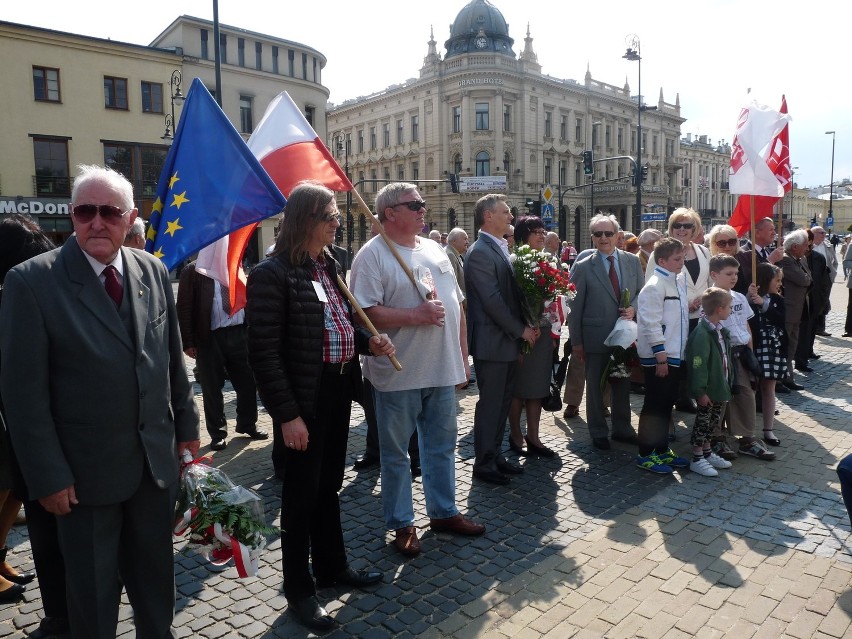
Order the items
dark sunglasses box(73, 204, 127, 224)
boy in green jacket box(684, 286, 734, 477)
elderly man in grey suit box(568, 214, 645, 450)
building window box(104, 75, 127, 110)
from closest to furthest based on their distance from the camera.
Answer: dark sunglasses box(73, 204, 127, 224) → boy in green jacket box(684, 286, 734, 477) → elderly man in grey suit box(568, 214, 645, 450) → building window box(104, 75, 127, 110)

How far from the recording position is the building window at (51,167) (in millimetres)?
31094

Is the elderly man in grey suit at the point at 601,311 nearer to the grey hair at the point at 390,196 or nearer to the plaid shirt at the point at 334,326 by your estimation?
the grey hair at the point at 390,196

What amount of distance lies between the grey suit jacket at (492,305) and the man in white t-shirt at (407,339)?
0.90 metres

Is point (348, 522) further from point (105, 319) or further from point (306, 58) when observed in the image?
point (306, 58)

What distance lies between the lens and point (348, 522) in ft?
15.1

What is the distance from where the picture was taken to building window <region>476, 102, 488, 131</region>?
60.5 m

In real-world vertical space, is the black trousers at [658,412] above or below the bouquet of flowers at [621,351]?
below

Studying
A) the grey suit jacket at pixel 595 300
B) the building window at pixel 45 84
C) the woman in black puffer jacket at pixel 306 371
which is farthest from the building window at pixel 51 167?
the woman in black puffer jacket at pixel 306 371

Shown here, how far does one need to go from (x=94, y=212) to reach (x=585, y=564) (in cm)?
326

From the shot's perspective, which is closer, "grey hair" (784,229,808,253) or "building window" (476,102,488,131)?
"grey hair" (784,229,808,253)

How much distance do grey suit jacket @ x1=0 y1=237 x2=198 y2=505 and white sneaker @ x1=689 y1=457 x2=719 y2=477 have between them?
4.37m

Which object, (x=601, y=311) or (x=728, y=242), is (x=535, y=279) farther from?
(x=728, y=242)

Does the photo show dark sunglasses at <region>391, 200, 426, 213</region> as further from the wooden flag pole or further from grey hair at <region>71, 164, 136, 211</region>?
grey hair at <region>71, 164, 136, 211</region>

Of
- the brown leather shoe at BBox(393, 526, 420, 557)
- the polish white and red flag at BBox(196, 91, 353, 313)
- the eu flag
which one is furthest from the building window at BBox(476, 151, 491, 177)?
the brown leather shoe at BBox(393, 526, 420, 557)
